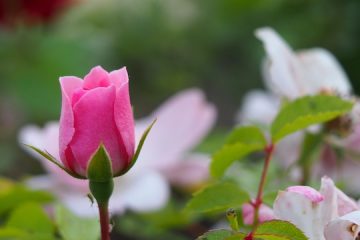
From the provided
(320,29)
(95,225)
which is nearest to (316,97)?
(95,225)

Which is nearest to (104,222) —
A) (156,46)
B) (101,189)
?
(101,189)

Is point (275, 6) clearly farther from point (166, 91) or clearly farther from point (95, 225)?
point (95, 225)

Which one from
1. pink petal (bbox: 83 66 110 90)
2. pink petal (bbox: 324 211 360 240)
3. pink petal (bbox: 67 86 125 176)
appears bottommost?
pink petal (bbox: 324 211 360 240)

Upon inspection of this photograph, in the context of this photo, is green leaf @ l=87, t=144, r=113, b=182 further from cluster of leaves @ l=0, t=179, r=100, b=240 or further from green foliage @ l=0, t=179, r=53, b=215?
green foliage @ l=0, t=179, r=53, b=215

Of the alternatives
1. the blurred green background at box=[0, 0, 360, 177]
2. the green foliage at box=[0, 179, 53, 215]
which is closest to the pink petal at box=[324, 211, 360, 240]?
the green foliage at box=[0, 179, 53, 215]

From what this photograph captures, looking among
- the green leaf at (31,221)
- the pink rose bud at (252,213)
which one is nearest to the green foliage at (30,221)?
the green leaf at (31,221)
